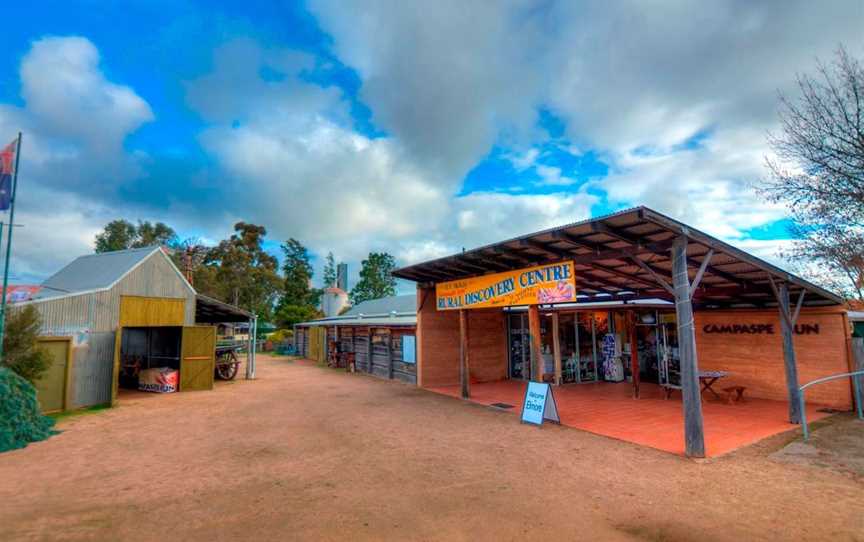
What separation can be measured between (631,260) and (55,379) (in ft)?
48.6

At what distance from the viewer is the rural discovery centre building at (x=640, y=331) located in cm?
746

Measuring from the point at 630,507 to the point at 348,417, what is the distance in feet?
22.5

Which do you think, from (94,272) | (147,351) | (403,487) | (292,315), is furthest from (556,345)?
(292,315)

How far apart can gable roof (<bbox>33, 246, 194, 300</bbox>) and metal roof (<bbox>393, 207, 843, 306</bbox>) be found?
9355mm

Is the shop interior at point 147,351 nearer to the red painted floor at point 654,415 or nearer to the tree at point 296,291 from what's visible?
the red painted floor at point 654,415

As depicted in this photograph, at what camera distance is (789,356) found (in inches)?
348

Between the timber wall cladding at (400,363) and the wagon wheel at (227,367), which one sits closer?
the timber wall cladding at (400,363)

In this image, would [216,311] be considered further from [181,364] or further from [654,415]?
[654,415]

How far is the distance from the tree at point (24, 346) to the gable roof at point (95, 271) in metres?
2.91

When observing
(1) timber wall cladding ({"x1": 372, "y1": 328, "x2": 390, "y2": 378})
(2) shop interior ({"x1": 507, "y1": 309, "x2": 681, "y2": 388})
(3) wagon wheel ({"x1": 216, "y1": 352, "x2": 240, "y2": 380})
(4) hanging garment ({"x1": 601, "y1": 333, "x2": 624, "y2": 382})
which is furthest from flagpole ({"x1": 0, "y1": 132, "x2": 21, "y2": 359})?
(4) hanging garment ({"x1": 601, "y1": 333, "x2": 624, "y2": 382})

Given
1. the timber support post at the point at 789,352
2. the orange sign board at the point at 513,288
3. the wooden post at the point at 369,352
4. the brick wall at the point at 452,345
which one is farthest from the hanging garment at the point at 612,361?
the wooden post at the point at 369,352

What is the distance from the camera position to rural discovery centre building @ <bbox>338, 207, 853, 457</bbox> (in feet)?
24.5

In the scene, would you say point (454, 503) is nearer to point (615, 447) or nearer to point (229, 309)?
point (615, 447)

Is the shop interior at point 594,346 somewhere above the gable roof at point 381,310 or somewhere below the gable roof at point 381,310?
below
